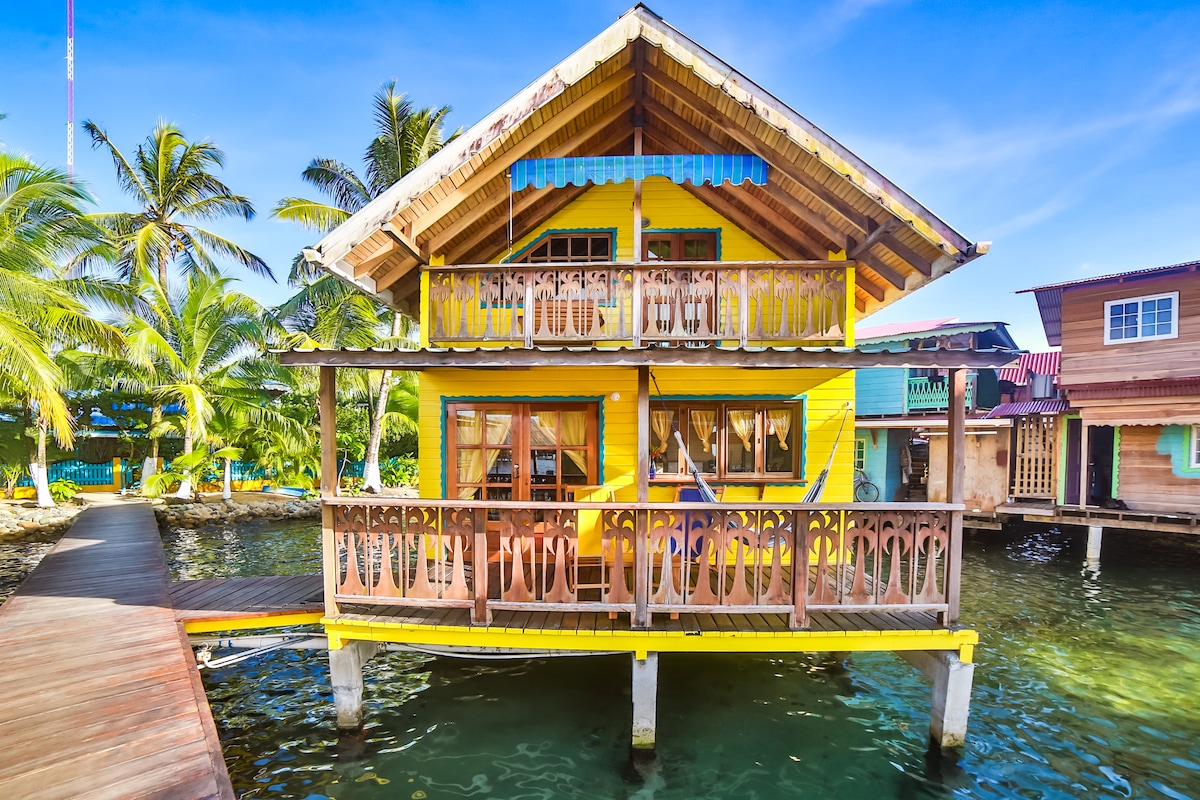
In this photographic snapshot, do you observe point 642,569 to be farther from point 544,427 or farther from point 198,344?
point 198,344

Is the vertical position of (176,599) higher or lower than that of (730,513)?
lower

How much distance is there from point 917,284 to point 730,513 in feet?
13.5

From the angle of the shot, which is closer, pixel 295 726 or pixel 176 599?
pixel 295 726

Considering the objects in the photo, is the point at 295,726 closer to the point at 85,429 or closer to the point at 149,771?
the point at 149,771

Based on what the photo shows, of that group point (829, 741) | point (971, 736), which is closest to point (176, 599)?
point (829, 741)

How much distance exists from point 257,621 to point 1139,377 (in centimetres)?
2025

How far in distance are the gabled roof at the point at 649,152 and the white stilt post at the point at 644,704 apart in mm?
5316

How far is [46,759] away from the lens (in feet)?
13.2

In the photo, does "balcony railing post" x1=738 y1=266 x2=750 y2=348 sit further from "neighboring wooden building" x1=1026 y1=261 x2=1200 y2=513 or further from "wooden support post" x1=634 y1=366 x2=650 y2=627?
"neighboring wooden building" x1=1026 y1=261 x2=1200 y2=513

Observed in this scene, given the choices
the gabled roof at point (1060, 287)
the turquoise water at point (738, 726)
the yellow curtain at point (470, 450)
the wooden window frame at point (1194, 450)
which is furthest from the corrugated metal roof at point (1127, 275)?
the yellow curtain at point (470, 450)

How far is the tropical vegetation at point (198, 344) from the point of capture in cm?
1728

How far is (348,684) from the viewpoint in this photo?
610cm

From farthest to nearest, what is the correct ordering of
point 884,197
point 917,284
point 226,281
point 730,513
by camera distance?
point 226,281, point 917,284, point 884,197, point 730,513

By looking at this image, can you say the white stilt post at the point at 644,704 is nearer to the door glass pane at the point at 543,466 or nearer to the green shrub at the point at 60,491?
the door glass pane at the point at 543,466
